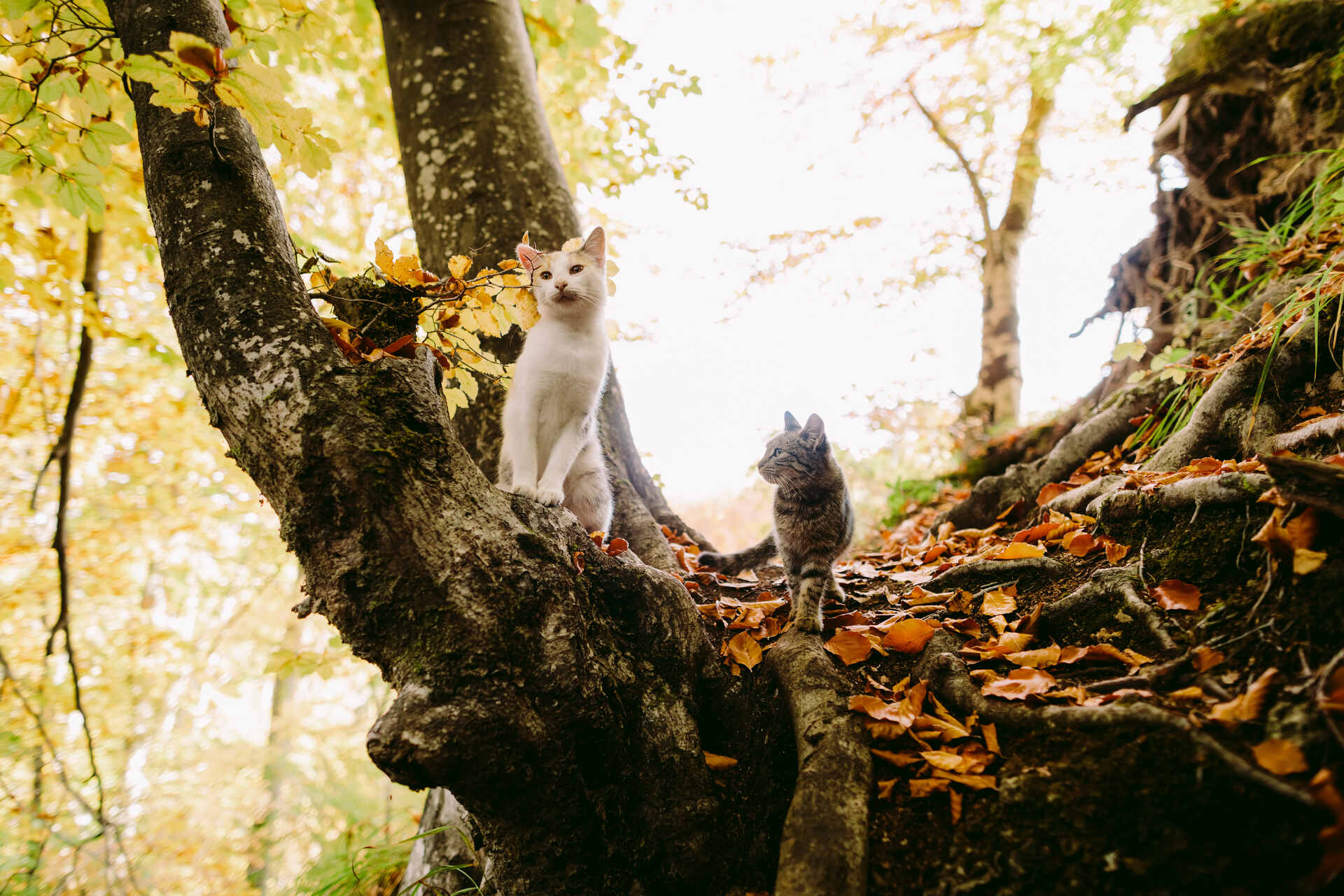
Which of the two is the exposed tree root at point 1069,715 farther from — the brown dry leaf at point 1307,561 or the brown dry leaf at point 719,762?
the brown dry leaf at point 719,762

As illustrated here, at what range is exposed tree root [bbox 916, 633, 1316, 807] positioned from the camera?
1.18 meters

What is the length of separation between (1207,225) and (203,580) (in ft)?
54.3

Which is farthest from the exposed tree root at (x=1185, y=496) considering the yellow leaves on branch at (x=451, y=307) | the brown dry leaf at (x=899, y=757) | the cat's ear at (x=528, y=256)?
the cat's ear at (x=528, y=256)

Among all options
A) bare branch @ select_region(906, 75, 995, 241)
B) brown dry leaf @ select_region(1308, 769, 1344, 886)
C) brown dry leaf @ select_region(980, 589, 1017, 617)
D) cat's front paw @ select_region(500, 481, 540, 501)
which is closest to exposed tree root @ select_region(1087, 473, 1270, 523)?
brown dry leaf @ select_region(980, 589, 1017, 617)

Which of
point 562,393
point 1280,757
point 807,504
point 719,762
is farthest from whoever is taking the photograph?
point 807,504

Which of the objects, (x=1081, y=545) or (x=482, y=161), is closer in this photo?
(x=1081, y=545)

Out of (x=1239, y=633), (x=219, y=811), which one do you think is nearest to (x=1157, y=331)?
(x=1239, y=633)

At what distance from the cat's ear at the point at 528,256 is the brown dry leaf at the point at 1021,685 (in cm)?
250

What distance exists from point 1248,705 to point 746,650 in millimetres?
1440

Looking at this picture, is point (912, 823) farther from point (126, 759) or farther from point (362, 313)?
point (126, 759)

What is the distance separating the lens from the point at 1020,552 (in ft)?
8.55

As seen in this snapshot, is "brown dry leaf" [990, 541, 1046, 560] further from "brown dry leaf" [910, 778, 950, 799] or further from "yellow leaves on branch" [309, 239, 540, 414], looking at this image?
"yellow leaves on branch" [309, 239, 540, 414]

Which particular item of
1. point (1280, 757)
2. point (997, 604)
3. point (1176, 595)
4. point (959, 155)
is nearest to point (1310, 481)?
point (1176, 595)

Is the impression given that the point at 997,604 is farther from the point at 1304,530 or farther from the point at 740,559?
the point at 740,559
